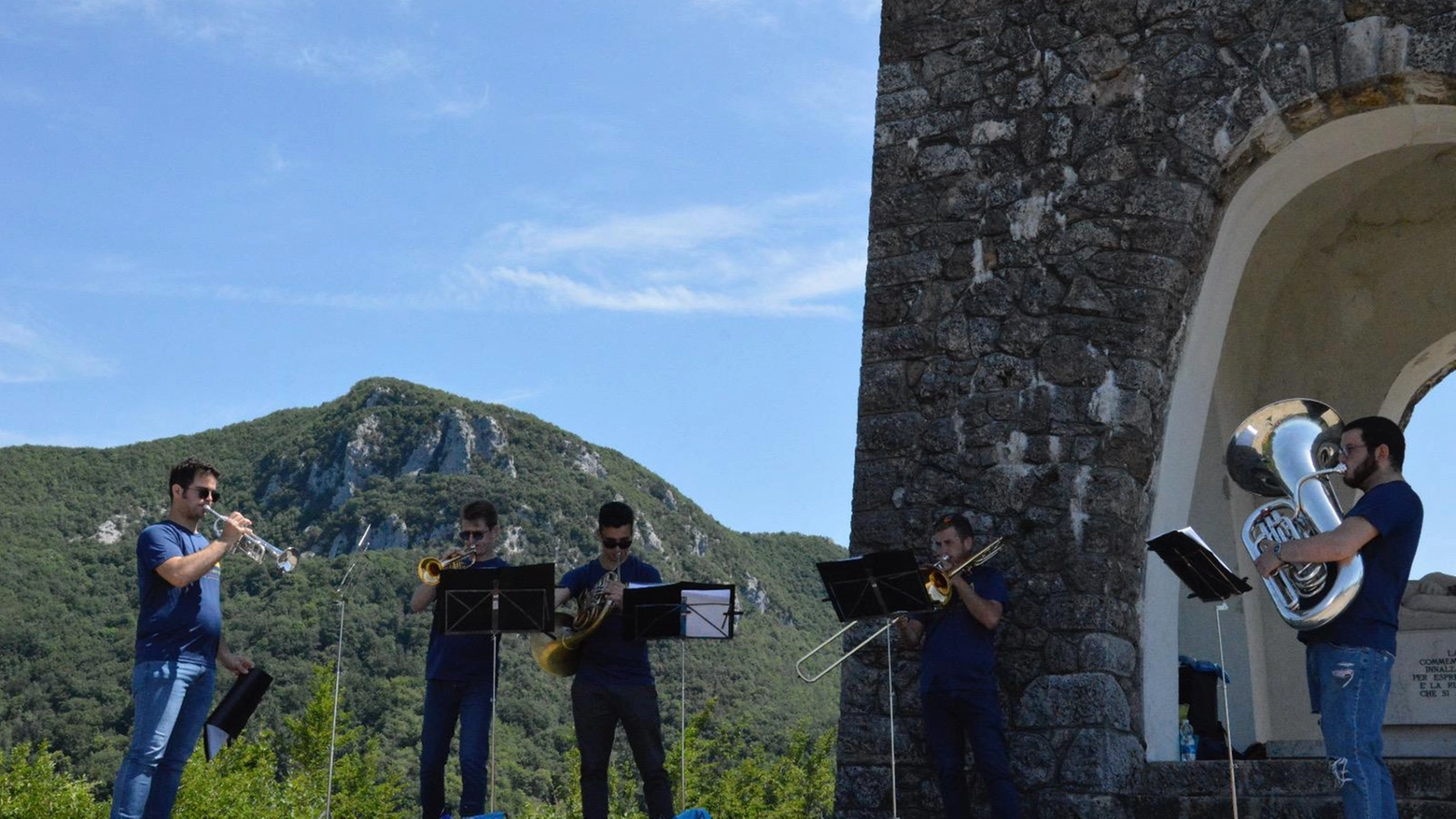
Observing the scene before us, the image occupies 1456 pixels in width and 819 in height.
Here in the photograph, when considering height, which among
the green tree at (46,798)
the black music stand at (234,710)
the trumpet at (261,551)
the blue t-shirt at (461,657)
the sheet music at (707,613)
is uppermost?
the trumpet at (261,551)

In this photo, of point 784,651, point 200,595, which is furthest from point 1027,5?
point 784,651

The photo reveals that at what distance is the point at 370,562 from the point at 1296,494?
1028 inches

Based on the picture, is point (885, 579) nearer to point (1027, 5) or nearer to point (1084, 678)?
point (1084, 678)

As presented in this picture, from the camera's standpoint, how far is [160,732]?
5.05m

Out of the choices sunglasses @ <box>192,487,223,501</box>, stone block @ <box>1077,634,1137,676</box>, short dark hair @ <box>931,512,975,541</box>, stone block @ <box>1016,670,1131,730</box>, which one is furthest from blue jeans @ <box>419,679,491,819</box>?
stone block @ <box>1077,634,1137,676</box>

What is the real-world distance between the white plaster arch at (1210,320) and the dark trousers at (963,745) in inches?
39.6

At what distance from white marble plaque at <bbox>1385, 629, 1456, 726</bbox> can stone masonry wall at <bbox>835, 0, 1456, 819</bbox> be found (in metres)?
1.88

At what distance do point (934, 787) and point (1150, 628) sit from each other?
1302 mm

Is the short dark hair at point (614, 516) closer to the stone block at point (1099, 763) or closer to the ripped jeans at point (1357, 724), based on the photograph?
the stone block at point (1099, 763)

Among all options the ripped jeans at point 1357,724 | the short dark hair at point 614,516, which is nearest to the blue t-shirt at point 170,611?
the short dark hair at point 614,516

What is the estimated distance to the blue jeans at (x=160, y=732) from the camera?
498 centimetres

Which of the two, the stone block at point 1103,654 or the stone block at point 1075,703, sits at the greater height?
the stone block at point 1103,654

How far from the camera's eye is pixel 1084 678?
6262mm

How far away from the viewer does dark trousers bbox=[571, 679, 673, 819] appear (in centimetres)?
605
